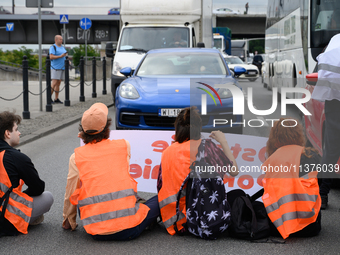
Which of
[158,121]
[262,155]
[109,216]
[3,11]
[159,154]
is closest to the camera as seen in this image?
A: [109,216]

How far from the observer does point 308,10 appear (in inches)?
362

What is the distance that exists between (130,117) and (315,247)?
401 centimetres

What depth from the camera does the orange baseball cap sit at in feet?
12.7

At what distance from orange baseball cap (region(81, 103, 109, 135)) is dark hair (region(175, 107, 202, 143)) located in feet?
1.98

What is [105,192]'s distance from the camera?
3.75 meters

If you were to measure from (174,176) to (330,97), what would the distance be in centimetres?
151

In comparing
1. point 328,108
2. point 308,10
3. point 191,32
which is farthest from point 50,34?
point 328,108

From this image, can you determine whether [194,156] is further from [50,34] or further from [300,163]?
[50,34]

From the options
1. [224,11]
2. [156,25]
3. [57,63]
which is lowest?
[57,63]

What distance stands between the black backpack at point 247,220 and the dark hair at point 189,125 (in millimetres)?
646

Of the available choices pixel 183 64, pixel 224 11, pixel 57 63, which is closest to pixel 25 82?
pixel 57 63

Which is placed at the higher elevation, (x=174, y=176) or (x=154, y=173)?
(x=174, y=176)

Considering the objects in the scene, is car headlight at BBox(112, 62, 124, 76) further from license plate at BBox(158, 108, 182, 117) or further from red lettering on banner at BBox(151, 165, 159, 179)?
red lettering on banner at BBox(151, 165, 159, 179)

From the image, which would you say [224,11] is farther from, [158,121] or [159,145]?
[159,145]
